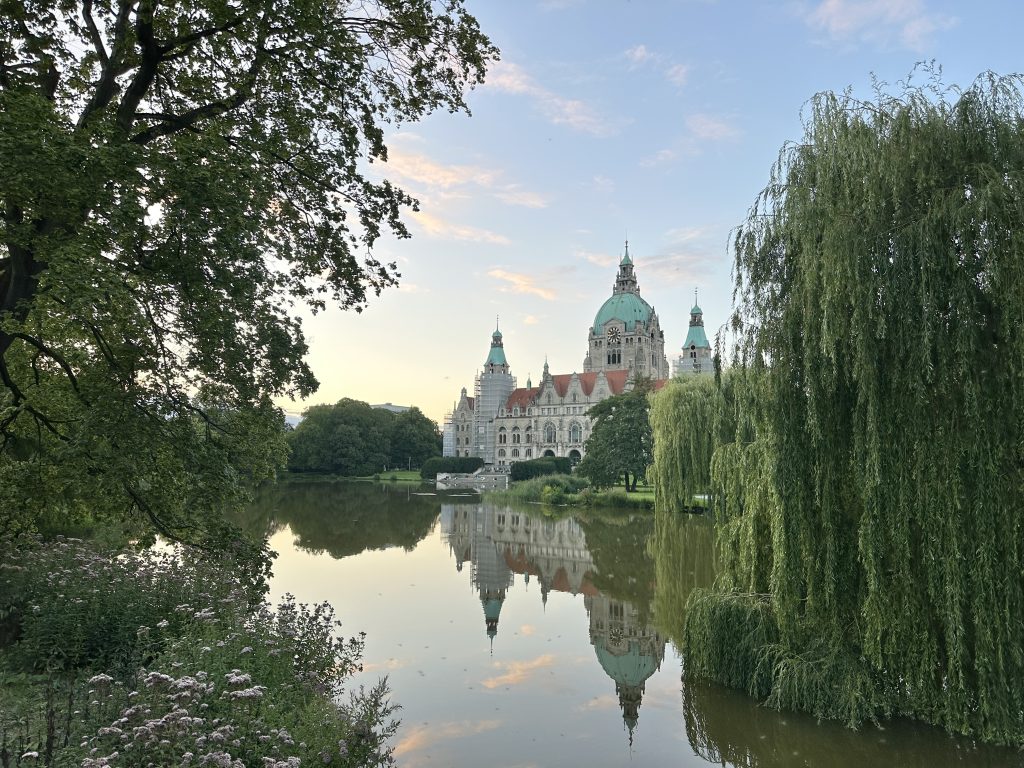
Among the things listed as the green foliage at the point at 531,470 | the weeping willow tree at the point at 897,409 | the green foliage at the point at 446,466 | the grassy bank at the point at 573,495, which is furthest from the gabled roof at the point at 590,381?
the weeping willow tree at the point at 897,409

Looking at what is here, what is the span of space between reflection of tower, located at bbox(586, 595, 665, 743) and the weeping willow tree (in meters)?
1.71

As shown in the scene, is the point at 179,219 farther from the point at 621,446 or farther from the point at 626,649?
the point at 621,446

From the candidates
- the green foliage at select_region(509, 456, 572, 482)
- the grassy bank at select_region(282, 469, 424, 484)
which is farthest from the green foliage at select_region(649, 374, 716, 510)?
the grassy bank at select_region(282, 469, 424, 484)

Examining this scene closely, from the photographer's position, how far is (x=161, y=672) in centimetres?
605

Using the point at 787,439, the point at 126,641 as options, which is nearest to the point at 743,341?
the point at 787,439

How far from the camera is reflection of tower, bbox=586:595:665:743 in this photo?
9.88m

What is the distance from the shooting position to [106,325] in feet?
21.7

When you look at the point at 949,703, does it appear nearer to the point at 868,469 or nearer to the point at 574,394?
the point at 868,469

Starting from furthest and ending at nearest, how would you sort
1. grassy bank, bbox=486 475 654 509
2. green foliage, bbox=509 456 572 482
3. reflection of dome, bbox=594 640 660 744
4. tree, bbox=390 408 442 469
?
tree, bbox=390 408 442 469 → green foliage, bbox=509 456 572 482 → grassy bank, bbox=486 475 654 509 → reflection of dome, bbox=594 640 660 744

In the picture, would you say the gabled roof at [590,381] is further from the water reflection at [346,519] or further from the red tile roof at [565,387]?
the water reflection at [346,519]

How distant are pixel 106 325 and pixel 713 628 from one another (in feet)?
27.8

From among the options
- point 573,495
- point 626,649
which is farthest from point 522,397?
point 626,649

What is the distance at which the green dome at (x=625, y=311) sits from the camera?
99125 mm

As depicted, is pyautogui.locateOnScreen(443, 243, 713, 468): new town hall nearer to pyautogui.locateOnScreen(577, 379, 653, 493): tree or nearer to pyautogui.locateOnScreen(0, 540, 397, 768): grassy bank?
pyautogui.locateOnScreen(577, 379, 653, 493): tree
